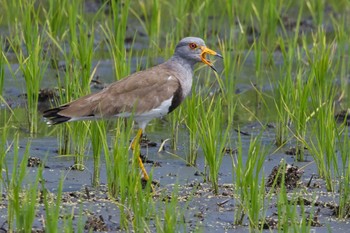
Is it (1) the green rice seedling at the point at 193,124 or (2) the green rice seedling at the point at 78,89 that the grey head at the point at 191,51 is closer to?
(1) the green rice seedling at the point at 193,124

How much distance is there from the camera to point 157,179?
23.2 ft

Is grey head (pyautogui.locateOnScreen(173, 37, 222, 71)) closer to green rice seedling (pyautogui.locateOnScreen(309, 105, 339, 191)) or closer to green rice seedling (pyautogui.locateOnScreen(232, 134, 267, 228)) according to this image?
green rice seedling (pyautogui.locateOnScreen(309, 105, 339, 191))

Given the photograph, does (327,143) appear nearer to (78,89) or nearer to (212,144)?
(212,144)

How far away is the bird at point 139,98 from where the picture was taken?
6816 millimetres

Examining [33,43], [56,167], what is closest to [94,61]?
[33,43]

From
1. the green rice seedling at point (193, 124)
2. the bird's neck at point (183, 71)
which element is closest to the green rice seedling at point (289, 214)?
the green rice seedling at point (193, 124)

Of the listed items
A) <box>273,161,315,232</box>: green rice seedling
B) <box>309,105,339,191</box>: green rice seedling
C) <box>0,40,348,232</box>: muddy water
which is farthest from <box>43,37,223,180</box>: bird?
<box>273,161,315,232</box>: green rice seedling

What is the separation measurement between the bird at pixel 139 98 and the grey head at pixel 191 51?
6 cm

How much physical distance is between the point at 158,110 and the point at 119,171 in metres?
1.48

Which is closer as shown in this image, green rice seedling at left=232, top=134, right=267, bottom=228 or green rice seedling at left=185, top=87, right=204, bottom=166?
green rice seedling at left=232, top=134, right=267, bottom=228

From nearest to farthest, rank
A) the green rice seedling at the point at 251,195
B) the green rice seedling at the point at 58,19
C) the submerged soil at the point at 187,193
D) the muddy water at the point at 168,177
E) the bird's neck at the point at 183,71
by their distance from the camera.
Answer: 1. the green rice seedling at the point at 251,195
2. the submerged soil at the point at 187,193
3. the muddy water at the point at 168,177
4. the bird's neck at the point at 183,71
5. the green rice seedling at the point at 58,19

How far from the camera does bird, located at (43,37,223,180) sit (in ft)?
22.4

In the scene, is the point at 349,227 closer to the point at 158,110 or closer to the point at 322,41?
the point at 158,110

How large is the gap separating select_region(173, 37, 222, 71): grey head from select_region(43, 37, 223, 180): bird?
0.19 feet
